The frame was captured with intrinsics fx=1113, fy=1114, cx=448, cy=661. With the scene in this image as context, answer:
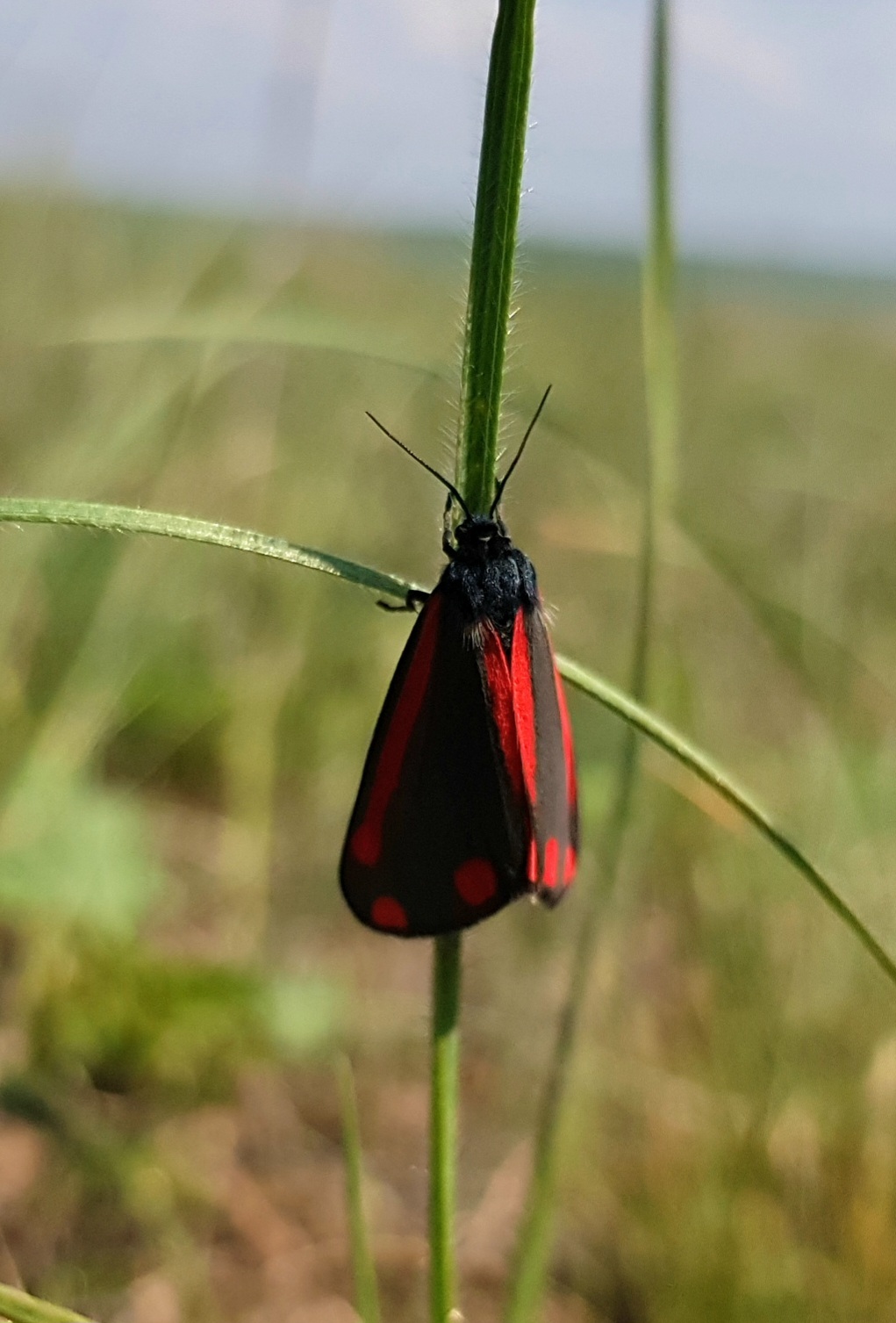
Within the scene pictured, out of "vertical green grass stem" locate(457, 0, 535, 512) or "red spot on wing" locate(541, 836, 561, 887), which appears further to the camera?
"red spot on wing" locate(541, 836, 561, 887)

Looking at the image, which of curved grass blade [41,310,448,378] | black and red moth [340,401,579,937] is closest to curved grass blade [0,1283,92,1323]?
black and red moth [340,401,579,937]

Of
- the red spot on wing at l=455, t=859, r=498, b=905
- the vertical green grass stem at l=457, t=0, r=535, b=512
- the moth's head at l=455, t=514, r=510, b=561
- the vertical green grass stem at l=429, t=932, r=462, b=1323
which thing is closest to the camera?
the vertical green grass stem at l=457, t=0, r=535, b=512

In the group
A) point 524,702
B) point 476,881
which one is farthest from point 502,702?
point 476,881

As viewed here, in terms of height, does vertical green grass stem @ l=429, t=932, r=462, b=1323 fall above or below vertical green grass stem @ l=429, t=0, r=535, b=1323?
below

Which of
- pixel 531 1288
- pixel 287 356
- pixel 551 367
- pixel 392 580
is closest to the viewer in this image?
pixel 392 580

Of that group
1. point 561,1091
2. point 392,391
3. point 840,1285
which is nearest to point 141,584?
point 561,1091

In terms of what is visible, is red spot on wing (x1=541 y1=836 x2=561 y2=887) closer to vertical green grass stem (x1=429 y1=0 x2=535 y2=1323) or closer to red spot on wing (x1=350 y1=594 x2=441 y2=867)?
red spot on wing (x1=350 y1=594 x2=441 y2=867)

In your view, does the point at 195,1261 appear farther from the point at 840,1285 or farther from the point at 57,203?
the point at 57,203

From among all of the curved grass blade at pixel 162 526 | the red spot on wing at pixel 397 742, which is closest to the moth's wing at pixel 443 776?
the red spot on wing at pixel 397 742
